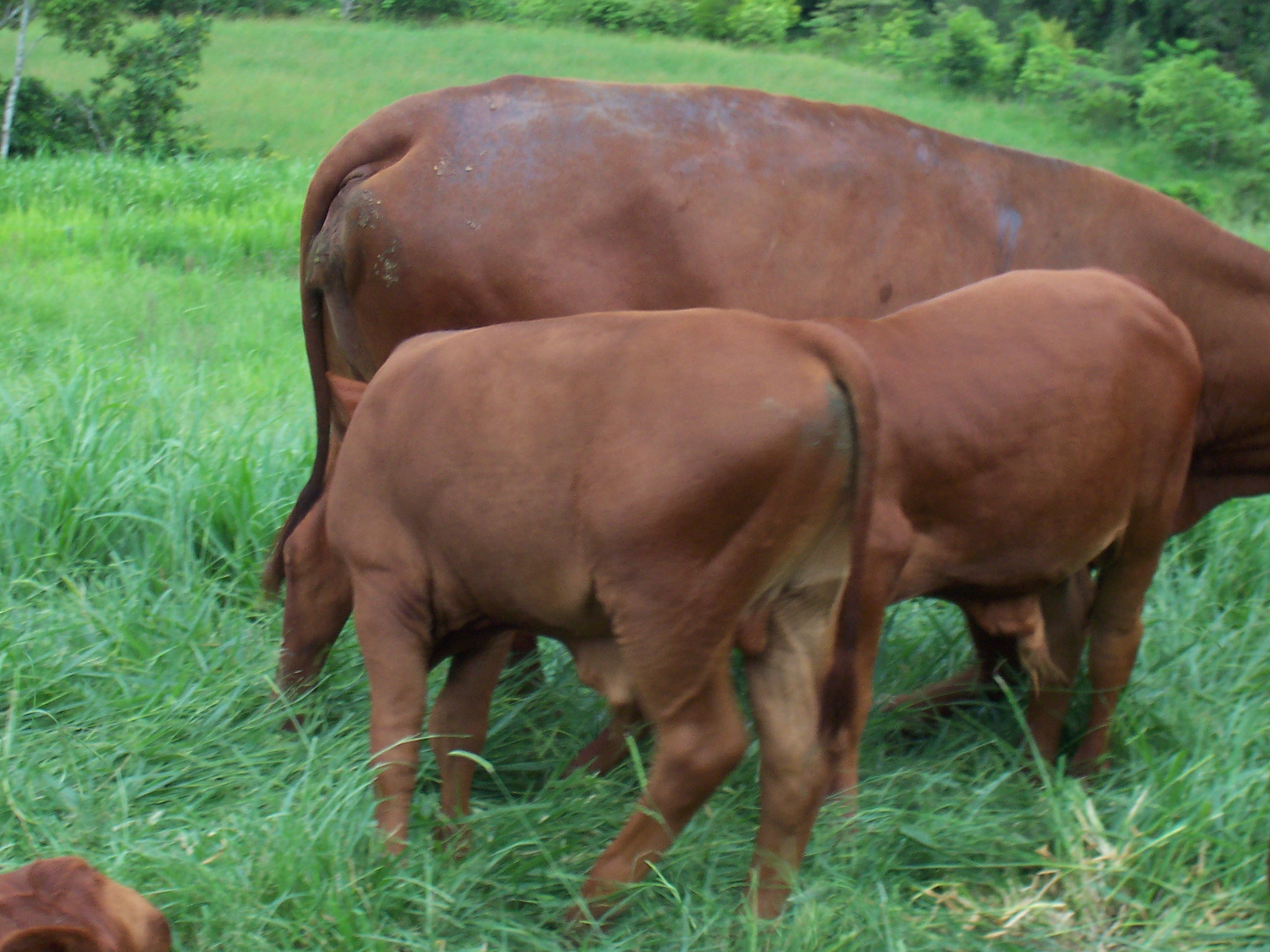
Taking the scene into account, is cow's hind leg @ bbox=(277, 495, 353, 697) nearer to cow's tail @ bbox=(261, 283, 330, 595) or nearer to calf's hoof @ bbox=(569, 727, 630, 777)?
cow's tail @ bbox=(261, 283, 330, 595)

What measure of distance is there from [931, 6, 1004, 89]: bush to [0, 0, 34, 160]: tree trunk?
14.5 m

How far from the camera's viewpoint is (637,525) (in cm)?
202

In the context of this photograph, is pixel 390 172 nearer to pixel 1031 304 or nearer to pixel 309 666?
pixel 309 666

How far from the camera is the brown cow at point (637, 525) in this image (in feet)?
6.63

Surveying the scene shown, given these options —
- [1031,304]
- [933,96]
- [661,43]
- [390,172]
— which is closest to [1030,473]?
[1031,304]

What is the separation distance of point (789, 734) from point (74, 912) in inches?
48.2

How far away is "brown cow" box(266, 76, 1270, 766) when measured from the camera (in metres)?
2.95

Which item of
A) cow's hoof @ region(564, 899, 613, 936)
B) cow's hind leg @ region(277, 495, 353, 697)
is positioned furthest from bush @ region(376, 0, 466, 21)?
cow's hoof @ region(564, 899, 613, 936)

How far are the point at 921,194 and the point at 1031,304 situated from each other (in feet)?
2.42

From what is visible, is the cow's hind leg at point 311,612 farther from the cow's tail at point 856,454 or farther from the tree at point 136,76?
the tree at point 136,76

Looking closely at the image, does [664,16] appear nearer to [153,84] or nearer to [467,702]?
[153,84]

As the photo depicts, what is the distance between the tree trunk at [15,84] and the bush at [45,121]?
398 mm

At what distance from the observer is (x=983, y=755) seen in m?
3.04

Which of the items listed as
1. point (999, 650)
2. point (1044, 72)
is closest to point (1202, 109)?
point (1044, 72)
